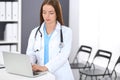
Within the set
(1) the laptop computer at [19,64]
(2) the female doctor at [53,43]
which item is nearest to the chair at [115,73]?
(2) the female doctor at [53,43]

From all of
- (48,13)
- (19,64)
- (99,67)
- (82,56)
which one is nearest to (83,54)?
(82,56)

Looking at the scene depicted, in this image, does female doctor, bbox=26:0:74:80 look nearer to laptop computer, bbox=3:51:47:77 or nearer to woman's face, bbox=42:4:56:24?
woman's face, bbox=42:4:56:24

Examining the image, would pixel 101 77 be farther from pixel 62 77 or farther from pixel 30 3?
pixel 62 77

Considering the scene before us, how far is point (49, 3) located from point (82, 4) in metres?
2.87

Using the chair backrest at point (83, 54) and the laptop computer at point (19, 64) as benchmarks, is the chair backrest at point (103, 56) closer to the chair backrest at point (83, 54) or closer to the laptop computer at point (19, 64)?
the chair backrest at point (83, 54)

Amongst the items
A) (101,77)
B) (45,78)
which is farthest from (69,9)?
(45,78)

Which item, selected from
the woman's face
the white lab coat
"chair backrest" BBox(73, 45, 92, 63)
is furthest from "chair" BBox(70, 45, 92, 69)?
the woman's face

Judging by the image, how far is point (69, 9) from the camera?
5.16 metres

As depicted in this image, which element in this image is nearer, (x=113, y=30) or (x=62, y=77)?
(x=62, y=77)

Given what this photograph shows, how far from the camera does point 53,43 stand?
87.1 inches

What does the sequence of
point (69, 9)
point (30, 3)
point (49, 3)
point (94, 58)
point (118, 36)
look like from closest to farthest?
point (49, 3) → point (118, 36) → point (94, 58) → point (30, 3) → point (69, 9)

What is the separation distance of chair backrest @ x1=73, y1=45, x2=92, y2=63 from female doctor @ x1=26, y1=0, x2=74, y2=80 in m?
2.45

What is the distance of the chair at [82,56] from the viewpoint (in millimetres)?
4563

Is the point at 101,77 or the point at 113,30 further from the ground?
the point at 113,30
